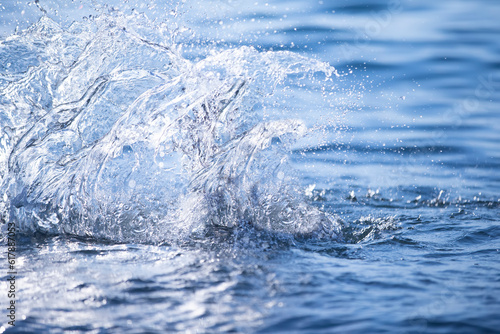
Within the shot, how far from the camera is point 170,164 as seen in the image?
435 cm

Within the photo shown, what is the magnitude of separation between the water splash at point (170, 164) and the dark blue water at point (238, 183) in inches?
0.6

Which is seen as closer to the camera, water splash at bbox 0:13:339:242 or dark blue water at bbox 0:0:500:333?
dark blue water at bbox 0:0:500:333

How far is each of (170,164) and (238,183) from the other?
80 centimetres

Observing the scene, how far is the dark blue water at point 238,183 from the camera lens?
2.41 m

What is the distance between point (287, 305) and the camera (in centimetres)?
236

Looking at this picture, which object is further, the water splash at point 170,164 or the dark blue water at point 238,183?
the water splash at point 170,164

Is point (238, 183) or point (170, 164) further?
point (170, 164)

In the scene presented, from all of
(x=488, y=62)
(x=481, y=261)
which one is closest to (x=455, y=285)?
(x=481, y=261)

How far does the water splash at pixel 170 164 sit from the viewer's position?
3.69 meters

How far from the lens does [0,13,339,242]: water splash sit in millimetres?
3691

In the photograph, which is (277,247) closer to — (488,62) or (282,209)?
(282,209)

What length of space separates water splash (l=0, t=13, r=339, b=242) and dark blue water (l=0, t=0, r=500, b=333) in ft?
0.05

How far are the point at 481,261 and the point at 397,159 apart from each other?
2.94m

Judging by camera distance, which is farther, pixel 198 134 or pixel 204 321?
pixel 198 134
